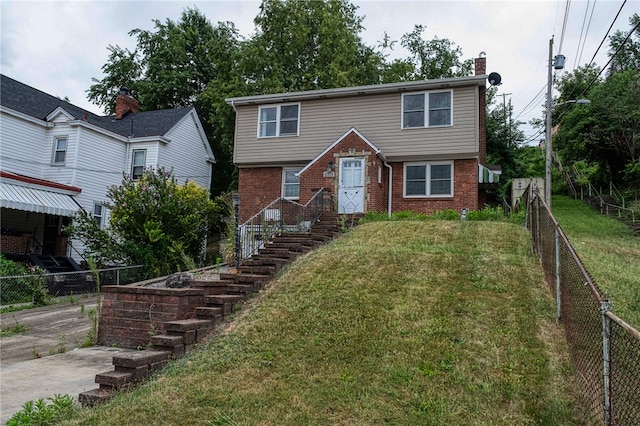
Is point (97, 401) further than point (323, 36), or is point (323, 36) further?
point (323, 36)

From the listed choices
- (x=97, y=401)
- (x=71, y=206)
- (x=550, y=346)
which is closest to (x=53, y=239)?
(x=71, y=206)

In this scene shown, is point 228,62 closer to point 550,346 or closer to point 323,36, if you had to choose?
point 323,36

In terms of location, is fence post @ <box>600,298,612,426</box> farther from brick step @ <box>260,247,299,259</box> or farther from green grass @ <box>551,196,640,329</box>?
brick step @ <box>260,247,299,259</box>

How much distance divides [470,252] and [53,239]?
1807cm

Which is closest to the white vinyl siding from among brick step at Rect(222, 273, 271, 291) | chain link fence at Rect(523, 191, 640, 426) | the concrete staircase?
the concrete staircase

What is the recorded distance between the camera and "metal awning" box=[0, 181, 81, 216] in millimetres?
16344

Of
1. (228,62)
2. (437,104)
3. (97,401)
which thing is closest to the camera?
(97,401)

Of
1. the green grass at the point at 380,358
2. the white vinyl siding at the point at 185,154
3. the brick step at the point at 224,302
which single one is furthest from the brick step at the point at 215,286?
the white vinyl siding at the point at 185,154

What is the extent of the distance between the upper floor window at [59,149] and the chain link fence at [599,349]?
833 inches

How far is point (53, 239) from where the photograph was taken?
66.8ft

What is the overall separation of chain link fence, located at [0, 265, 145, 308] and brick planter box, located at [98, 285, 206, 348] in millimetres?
3696

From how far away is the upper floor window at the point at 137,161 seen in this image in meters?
23.7

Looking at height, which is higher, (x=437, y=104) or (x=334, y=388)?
(x=437, y=104)

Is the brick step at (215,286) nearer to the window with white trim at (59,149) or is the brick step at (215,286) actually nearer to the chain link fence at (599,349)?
the chain link fence at (599,349)
